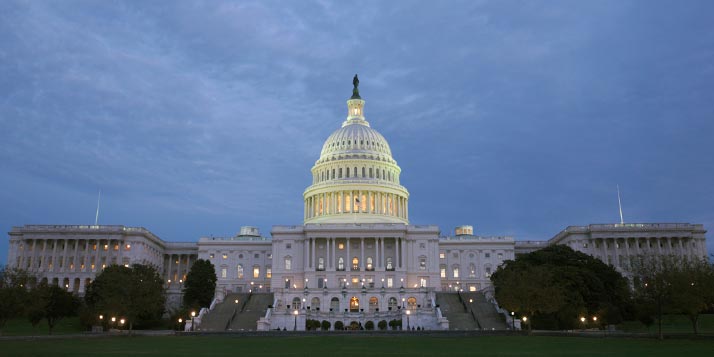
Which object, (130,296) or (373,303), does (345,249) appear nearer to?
(373,303)

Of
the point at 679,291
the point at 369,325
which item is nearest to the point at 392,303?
the point at 369,325

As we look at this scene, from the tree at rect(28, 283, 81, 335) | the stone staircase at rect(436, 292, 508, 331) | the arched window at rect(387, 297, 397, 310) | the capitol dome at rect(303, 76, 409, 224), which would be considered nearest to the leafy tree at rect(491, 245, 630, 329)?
the stone staircase at rect(436, 292, 508, 331)

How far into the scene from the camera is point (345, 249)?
121 m

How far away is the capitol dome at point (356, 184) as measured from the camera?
13338cm

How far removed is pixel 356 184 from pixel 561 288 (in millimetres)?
58798

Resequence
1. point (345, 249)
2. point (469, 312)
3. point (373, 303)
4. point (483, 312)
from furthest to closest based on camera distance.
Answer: point (345, 249)
point (373, 303)
point (469, 312)
point (483, 312)

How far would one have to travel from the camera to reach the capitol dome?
133 m

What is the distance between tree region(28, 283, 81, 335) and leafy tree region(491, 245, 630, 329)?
50.8 metres

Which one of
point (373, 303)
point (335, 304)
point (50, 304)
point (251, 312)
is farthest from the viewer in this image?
point (335, 304)

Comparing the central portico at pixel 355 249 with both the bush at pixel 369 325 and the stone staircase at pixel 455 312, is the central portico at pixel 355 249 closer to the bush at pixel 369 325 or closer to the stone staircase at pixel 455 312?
the bush at pixel 369 325

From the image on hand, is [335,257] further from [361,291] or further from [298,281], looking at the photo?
[361,291]

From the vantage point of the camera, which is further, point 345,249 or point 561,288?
point 345,249

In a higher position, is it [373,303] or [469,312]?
[373,303]

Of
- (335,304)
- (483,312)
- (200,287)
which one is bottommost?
(483,312)
